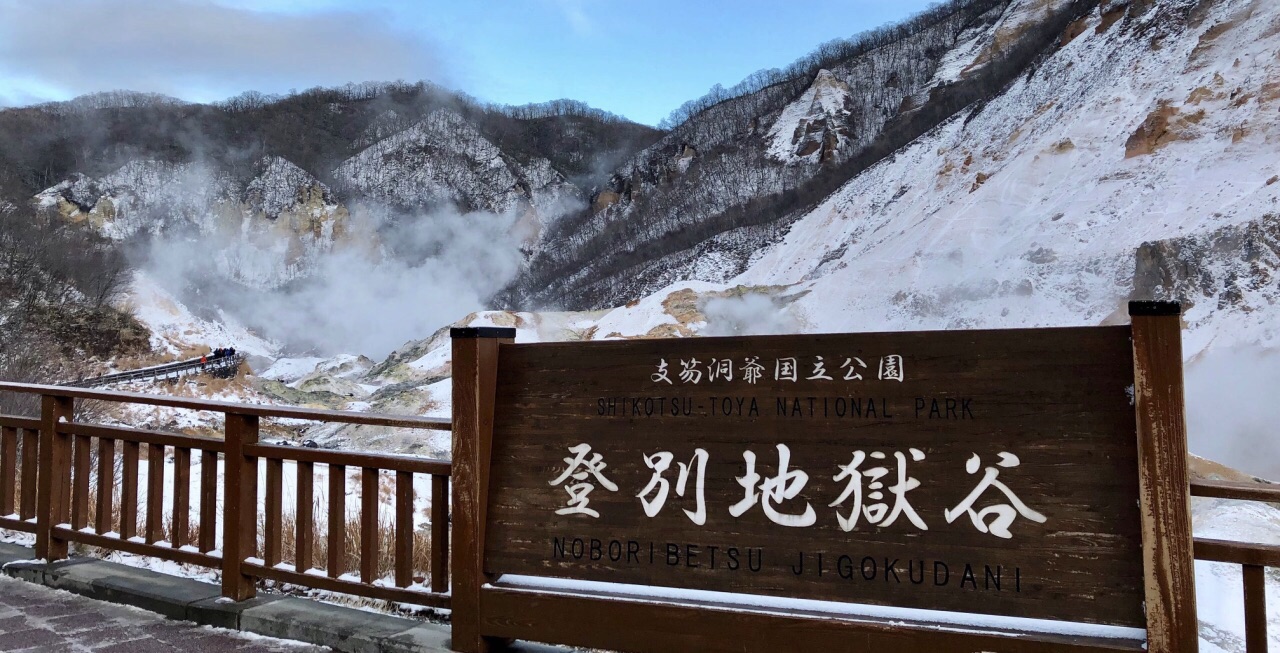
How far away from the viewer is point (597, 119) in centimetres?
7225

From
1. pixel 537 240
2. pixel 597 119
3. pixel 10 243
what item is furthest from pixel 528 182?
pixel 10 243

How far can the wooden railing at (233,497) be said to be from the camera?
2889 millimetres

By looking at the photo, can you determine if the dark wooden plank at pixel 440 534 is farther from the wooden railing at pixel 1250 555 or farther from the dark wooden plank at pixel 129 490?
the wooden railing at pixel 1250 555

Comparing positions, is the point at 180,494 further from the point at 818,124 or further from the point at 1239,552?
the point at 818,124

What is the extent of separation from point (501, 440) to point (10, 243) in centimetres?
3198

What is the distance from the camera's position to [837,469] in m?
2.23

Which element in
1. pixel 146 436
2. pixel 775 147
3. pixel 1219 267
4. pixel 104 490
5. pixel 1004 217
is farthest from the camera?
pixel 775 147

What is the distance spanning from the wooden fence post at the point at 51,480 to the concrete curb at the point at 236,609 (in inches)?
3.8

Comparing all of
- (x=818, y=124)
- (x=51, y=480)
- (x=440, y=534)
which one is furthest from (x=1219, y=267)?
(x=818, y=124)

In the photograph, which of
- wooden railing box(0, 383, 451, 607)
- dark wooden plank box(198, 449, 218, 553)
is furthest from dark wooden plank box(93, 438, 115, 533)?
dark wooden plank box(198, 449, 218, 553)

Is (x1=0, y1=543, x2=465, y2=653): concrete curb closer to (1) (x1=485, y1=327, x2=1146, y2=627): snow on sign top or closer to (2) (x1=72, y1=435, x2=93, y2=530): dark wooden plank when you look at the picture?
(2) (x1=72, y1=435, x2=93, y2=530): dark wooden plank

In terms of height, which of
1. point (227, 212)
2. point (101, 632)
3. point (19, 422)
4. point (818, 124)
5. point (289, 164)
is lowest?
point (101, 632)

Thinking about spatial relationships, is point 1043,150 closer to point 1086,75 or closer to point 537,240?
point 1086,75

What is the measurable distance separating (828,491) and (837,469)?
7 centimetres
